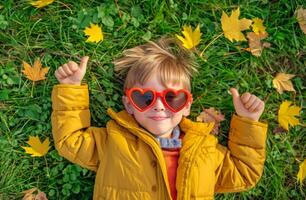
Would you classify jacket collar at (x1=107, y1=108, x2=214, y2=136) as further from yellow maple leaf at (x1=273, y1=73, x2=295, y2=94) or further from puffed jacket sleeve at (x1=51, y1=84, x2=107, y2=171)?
yellow maple leaf at (x1=273, y1=73, x2=295, y2=94)

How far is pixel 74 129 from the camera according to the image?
328 centimetres

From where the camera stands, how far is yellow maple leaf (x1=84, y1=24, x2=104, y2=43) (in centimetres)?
350

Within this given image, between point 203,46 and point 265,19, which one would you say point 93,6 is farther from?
point 265,19

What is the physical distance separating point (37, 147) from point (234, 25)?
5.15 feet

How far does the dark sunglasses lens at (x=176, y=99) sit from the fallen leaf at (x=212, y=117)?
1.33 feet

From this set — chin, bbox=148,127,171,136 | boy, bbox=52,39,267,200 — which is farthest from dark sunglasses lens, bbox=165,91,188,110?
chin, bbox=148,127,171,136

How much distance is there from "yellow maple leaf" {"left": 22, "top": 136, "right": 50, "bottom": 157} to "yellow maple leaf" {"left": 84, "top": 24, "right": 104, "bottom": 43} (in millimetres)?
724

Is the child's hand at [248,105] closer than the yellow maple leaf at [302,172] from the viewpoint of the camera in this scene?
Yes

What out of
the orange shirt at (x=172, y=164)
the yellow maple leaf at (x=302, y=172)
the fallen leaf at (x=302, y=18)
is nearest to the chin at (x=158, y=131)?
the orange shirt at (x=172, y=164)

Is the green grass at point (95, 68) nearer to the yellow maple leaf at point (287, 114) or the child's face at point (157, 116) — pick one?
the yellow maple leaf at point (287, 114)

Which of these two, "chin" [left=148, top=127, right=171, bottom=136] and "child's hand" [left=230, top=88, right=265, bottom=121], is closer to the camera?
Answer: "chin" [left=148, top=127, right=171, bottom=136]

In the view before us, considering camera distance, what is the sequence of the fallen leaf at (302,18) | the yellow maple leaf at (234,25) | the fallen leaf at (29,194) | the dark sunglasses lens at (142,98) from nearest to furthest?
the dark sunglasses lens at (142,98)
the fallen leaf at (29,194)
the yellow maple leaf at (234,25)
the fallen leaf at (302,18)

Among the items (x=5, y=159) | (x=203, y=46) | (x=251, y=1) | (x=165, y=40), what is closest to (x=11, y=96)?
(x=5, y=159)

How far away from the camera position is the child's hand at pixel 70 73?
330cm
